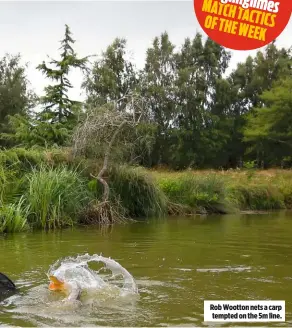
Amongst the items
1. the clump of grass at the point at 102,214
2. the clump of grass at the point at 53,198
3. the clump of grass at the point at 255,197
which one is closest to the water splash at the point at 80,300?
the clump of grass at the point at 53,198

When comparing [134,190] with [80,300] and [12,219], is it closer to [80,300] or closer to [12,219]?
[12,219]

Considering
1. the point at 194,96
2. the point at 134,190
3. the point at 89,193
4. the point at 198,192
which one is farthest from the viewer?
the point at 194,96

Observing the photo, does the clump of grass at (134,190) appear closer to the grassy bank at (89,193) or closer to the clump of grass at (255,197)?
the grassy bank at (89,193)

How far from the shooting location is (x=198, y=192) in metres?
19.6

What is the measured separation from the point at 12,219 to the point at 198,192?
9002 mm

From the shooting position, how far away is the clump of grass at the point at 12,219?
12.1 meters

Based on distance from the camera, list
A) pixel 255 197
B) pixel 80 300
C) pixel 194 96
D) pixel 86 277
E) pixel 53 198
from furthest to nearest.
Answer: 1. pixel 194 96
2. pixel 255 197
3. pixel 53 198
4. pixel 86 277
5. pixel 80 300

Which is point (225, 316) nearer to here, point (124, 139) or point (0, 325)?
point (0, 325)

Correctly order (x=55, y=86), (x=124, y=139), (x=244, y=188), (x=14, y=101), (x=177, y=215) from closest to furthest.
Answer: (x=124, y=139) → (x=177, y=215) → (x=244, y=188) → (x=55, y=86) → (x=14, y=101)

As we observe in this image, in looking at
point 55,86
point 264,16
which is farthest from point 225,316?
point 55,86

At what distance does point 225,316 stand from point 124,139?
39.1 ft

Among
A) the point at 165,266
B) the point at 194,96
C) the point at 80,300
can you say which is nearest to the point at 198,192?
the point at 165,266

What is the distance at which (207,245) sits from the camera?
10383 millimetres

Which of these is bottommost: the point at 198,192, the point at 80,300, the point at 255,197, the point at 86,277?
the point at 80,300
